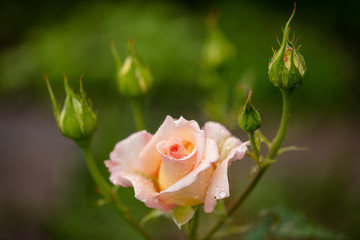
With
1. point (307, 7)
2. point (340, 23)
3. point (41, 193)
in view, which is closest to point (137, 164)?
point (41, 193)

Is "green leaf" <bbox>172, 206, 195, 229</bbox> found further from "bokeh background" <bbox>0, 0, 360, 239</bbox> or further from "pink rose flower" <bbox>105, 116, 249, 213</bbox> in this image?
"bokeh background" <bbox>0, 0, 360, 239</bbox>

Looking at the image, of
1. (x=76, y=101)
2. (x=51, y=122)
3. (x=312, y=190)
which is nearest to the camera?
(x=76, y=101)

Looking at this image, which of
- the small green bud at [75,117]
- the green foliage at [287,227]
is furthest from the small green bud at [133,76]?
Answer: the green foliage at [287,227]

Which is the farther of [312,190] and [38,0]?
[38,0]

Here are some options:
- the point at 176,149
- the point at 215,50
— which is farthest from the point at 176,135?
the point at 215,50

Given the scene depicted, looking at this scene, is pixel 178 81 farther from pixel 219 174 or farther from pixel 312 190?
pixel 219 174

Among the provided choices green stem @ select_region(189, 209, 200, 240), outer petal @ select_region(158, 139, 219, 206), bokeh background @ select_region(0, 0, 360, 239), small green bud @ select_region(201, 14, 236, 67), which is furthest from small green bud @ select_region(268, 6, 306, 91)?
small green bud @ select_region(201, 14, 236, 67)

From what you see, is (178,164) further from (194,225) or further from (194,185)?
(194,225)
